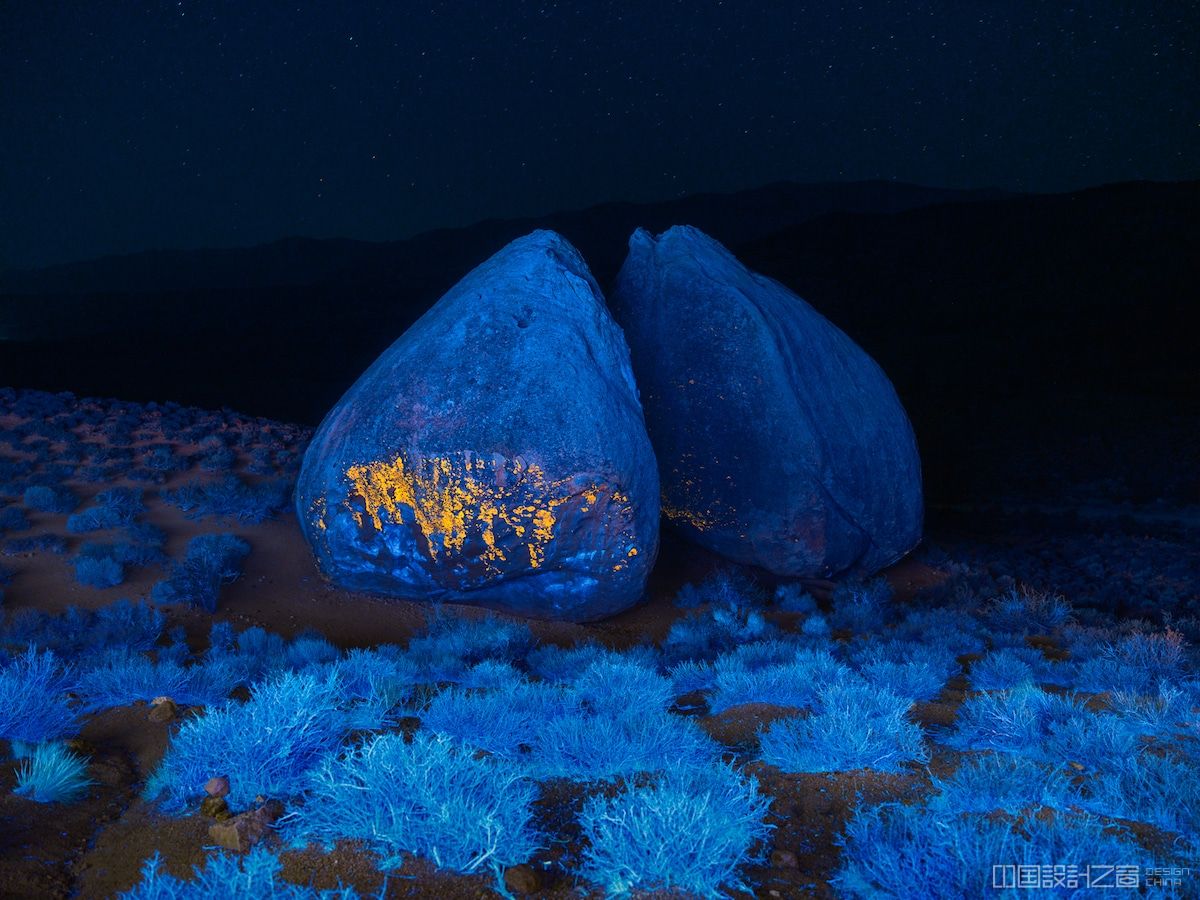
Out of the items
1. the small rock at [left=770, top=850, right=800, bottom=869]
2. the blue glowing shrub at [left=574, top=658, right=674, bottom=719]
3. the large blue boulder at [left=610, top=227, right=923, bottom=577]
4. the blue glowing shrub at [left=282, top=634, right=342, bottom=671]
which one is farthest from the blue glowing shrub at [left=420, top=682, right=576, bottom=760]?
the large blue boulder at [left=610, top=227, right=923, bottom=577]

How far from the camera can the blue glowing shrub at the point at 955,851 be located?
2.35 m

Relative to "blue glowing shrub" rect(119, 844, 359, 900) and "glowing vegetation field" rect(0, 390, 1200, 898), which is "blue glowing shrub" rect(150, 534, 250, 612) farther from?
"blue glowing shrub" rect(119, 844, 359, 900)

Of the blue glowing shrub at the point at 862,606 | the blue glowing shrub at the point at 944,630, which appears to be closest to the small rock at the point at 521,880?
the blue glowing shrub at the point at 944,630

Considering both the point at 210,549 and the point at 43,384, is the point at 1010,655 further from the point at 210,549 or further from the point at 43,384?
the point at 43,384

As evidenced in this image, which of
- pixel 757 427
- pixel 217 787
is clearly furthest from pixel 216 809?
pixel 757 427

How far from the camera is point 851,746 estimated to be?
335 centimetres

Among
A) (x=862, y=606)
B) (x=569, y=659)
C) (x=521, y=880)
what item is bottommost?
(x=862, y=606)

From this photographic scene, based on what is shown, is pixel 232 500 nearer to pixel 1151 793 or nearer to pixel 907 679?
pixel 907 679

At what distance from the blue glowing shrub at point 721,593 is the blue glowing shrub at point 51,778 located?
5.58 m

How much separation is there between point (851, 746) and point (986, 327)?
34.8 metres

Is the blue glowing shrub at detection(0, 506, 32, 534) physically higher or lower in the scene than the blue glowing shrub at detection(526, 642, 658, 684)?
higher

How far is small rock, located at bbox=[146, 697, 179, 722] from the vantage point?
380 centimetres

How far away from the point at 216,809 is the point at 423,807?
0.82 meters

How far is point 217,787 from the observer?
283 centimetres
